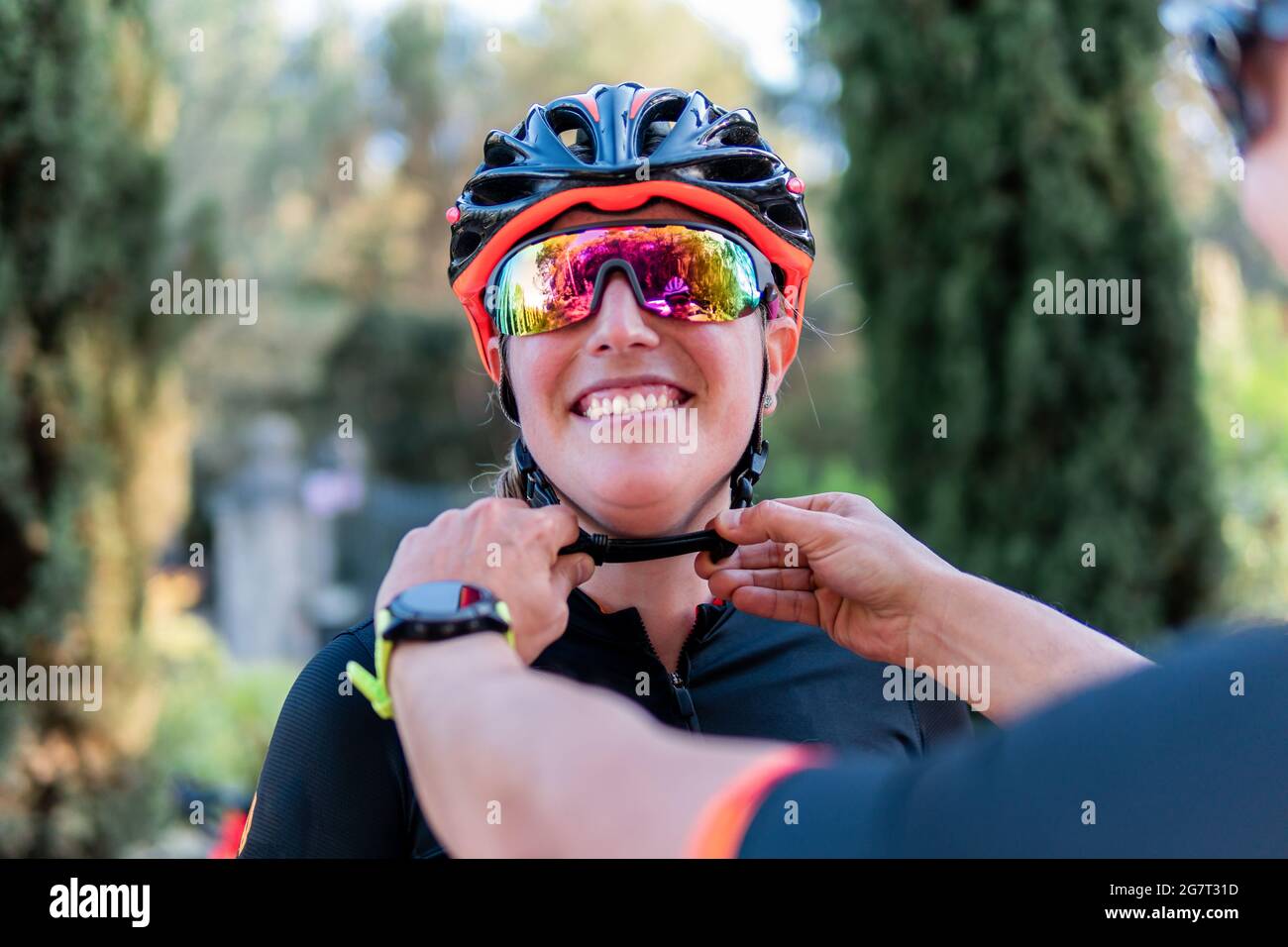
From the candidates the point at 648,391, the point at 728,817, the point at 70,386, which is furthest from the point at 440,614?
the point at 70,386

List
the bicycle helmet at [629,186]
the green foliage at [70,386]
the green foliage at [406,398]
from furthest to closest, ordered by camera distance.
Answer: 1. the green foliage at [406,398]
2. the green foliage at [70,386]
3. the bicycle helmet at [629,186]

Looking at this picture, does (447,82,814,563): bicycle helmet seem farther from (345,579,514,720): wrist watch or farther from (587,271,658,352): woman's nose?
(345,579,514,720): wrist watch

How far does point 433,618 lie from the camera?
62.8 inches

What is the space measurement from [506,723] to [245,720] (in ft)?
26.7

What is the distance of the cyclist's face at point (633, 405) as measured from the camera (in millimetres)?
2328

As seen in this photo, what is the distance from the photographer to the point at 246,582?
13.8 metres

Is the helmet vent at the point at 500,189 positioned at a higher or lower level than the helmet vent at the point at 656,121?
lower

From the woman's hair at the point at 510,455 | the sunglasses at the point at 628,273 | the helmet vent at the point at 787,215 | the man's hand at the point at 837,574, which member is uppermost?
the helmet vent at the point at 787,215

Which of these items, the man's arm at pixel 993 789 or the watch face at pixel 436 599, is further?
the watch face at pixel 436 599

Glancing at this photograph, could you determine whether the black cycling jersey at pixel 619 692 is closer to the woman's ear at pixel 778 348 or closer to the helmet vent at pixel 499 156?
the woman's ear at pixel 778 348

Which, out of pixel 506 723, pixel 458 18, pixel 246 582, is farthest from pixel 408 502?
pixel 506 723

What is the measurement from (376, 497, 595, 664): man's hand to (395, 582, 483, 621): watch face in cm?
5

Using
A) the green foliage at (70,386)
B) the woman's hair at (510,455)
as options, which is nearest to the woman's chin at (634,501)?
the woman's hair at (510,455)

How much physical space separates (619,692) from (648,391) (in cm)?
64
